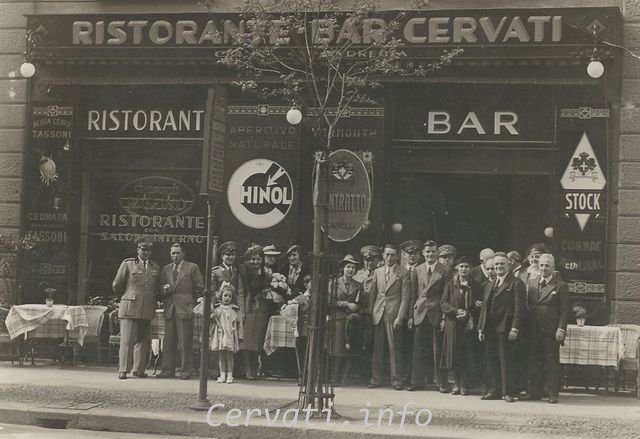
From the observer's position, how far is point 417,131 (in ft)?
44.0

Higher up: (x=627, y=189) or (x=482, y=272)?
(x=627, y=189)

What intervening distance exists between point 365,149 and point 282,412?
16.1ft

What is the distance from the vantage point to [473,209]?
13188 mm

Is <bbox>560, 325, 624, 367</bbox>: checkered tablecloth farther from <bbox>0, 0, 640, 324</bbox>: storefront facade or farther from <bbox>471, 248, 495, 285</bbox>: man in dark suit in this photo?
<bbox>471, 248, 495, 285</bbox>: man in dark suit

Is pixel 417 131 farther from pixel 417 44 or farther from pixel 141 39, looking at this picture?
pixel 141 39

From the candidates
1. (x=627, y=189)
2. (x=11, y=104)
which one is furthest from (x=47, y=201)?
(x=627, y=189)

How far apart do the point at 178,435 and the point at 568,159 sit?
22.4 ft

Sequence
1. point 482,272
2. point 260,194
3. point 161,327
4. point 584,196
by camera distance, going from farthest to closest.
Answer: point 260,194, point 584,196, point 161,327, point 482,272

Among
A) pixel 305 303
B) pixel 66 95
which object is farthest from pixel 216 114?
pixel 66 95

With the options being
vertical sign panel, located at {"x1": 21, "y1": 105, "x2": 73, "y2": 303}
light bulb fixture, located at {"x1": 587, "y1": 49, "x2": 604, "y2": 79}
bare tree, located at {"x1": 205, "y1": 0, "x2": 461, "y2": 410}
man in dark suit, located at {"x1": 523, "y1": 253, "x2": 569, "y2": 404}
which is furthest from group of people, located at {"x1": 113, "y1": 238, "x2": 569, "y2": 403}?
light bulb fixture, located at {"x1": 587, "y1": 49, "x2": 604, "y2": 79}

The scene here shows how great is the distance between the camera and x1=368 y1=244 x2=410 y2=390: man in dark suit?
11773 mm

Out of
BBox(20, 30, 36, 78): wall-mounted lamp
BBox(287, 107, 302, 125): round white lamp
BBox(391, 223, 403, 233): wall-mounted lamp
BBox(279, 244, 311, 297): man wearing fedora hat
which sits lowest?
BBox(279, 244, 311, 297): man wearing fedora hat

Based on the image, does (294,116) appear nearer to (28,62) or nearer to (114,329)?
(114,329)

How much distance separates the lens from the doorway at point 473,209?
13.0 m
